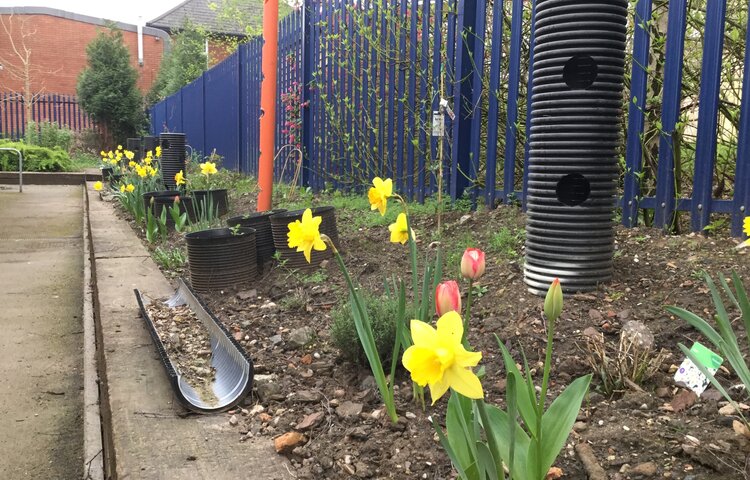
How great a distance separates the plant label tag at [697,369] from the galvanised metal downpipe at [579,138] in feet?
2.13

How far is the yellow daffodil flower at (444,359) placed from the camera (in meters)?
0.97

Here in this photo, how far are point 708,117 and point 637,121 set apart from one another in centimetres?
37

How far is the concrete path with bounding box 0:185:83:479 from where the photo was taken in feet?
7.53

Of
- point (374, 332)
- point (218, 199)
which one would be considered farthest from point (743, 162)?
point (218, 199)

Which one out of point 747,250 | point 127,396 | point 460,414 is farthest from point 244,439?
point 747,250

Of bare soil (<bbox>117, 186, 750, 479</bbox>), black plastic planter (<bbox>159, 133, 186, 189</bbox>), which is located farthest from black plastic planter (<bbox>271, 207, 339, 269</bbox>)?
black plastic planter (<bbox>159, 133, 186, 189</bbox>)

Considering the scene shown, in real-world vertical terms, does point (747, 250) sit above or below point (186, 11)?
below

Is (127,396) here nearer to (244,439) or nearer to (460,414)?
(244,439)

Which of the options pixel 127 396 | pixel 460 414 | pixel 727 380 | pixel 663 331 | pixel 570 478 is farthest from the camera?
pixel 127 396

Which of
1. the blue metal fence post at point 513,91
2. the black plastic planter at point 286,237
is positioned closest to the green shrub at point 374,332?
the black plastic planter at point 286,237

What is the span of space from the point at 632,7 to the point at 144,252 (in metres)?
3.89

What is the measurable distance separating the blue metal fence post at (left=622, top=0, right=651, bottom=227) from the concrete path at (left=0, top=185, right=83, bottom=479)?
2.71 metres

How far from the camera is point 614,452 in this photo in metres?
1.48

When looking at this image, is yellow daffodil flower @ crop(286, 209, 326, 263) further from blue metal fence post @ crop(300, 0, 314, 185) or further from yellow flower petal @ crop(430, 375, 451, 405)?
blue metal fence post @ crop(300, 0, 314, 185)
